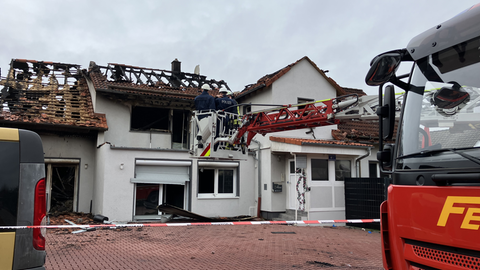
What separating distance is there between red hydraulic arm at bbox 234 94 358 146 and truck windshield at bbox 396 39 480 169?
3528mm

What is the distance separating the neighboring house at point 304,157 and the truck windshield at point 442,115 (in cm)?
960

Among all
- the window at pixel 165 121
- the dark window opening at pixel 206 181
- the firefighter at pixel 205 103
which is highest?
the window at pixel 165 121

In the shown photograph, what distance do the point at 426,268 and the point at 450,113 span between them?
52.1 inches

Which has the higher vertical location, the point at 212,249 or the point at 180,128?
the point at 180,128

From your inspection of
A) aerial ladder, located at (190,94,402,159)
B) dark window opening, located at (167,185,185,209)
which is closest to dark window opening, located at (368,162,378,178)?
dark window opening, located at (167,185,185,209)

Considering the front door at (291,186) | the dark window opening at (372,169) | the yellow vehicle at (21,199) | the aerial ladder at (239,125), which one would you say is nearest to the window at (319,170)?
the front door at (291,186)

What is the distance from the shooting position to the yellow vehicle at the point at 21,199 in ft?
10.8

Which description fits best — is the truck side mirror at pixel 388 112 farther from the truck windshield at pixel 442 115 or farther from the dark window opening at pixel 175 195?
the dark window opening at pixel 175 195

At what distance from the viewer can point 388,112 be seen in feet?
11.6

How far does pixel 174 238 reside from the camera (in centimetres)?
1016

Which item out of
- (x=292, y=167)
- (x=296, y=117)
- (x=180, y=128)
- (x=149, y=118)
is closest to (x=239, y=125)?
(x=296, y=117)

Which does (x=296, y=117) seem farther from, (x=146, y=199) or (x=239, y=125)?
(x=146, y=199)

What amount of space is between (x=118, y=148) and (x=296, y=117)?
8058 millimetres

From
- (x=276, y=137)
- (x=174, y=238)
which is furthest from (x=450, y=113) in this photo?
(x=276, y=137)
